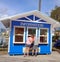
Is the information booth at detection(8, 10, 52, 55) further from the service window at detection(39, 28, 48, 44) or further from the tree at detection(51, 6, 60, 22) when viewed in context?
the tree at detection(51, 6, 60, 22)

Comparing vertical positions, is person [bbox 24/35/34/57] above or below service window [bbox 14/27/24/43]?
below

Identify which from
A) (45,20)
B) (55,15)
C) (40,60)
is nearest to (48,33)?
(45,20)

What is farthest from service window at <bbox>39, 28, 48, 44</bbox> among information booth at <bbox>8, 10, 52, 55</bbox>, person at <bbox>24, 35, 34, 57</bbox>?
person at <bbox>24, 35, 34, 57</bbox>

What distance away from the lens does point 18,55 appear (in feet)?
73.9

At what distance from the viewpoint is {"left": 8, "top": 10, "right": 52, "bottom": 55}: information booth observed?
22.2 m

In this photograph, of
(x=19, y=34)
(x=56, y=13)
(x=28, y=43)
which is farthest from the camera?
(x=56, y=13)

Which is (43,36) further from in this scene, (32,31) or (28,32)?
(28,32)

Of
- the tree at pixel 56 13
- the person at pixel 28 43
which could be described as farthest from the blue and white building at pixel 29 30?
the tree at pixel 56 13

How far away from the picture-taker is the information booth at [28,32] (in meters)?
22.2

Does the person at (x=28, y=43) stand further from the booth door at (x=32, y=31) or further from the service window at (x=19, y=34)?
the service window at (x=19, y=34)

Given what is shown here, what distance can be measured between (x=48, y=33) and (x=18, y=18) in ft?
10.1

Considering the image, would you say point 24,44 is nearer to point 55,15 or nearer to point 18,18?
point 18,18

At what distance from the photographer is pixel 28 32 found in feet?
74.1

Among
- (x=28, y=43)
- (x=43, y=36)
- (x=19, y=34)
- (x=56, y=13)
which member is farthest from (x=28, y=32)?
(x=56, y=13)
